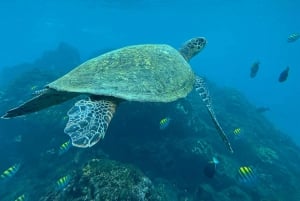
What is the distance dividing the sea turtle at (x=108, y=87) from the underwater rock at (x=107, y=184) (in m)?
0.77

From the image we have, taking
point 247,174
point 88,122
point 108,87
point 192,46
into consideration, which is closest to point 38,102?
point 88,122

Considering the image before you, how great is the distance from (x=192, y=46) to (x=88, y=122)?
159 inches

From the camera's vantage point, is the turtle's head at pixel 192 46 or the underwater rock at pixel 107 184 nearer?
the underwater rock at pixel 107 184

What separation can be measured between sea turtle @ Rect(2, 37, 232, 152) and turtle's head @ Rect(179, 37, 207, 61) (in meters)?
1.76

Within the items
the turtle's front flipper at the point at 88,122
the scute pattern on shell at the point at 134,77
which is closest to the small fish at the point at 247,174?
the scute pattern on shell at the point at 134,77

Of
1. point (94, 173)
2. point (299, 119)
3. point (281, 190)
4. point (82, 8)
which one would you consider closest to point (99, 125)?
point (94, 173)

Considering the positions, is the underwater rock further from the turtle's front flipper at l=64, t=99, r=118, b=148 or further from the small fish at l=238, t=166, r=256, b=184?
the small fish at l=238, t=166, r=256, b=184

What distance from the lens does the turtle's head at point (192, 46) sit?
7199 mm

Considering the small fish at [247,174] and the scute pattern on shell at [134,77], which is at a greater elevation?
the scute pattern on shell at [134,77]

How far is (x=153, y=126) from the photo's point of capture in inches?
→ 340

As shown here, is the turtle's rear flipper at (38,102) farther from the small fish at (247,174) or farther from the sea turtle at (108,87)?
the small fish at (247,174)

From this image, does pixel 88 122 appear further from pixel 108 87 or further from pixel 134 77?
pixel 134 77

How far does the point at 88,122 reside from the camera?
4.02 metres

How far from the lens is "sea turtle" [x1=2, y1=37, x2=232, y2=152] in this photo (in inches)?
158
